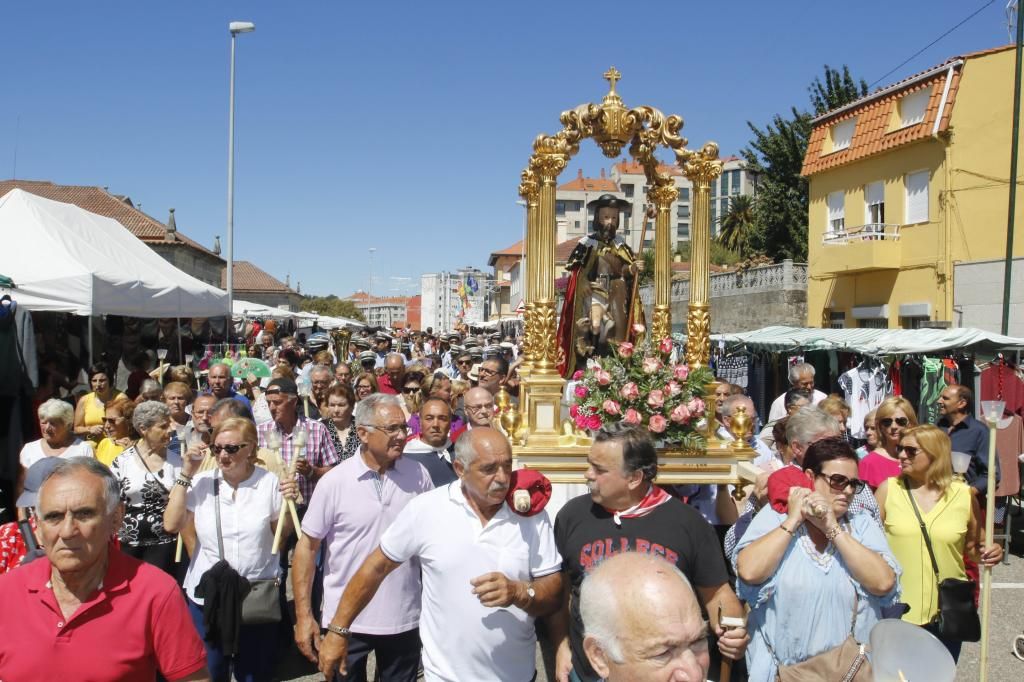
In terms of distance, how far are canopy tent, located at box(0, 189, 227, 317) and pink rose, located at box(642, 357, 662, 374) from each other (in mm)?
6874

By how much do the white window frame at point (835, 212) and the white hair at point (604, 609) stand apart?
21.1 meters

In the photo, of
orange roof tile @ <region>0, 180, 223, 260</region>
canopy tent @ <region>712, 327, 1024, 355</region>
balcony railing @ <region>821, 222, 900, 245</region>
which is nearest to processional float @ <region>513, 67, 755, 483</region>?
canopy tent @ <region>712, 327, 1024, 355</region>

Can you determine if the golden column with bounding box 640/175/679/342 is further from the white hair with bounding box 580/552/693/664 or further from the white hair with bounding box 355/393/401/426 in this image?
the white hair with bounding box 580/552/693/664

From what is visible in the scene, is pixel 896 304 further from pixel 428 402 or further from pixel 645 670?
pixel 645 670

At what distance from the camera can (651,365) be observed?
6.05 meters

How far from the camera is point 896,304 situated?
19.7 meters

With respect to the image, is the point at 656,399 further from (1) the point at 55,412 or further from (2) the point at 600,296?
(1) the point at 55,412

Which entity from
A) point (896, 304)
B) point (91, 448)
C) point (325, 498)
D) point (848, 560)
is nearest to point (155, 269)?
point (91, 448)

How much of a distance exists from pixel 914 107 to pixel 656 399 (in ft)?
53.1

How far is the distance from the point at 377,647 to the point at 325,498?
764 mm

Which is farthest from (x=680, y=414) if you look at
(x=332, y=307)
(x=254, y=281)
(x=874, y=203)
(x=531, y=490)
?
(x=332, y=307)

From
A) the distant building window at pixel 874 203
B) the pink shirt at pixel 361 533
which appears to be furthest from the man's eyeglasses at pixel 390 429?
the distant building window at pixel 874 203

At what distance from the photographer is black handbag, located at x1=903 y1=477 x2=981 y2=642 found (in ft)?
13.2

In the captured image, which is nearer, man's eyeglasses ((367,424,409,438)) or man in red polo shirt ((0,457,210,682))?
man in red polo shirt ((0,457,210,682))
